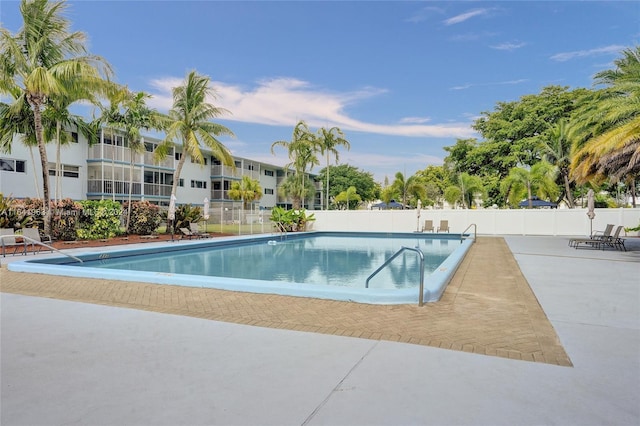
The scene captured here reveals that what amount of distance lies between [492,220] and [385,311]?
22.7 m

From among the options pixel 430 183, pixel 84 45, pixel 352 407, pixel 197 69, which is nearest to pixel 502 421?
pixel 352 407

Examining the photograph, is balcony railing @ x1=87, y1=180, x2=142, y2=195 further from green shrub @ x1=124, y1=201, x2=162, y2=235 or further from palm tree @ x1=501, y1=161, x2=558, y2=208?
palm tree @ x1=501, y1=161, x2=558, y2=208

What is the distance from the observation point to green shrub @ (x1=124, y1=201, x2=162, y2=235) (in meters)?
21.0

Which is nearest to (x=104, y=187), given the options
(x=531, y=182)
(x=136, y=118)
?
(x=136, y=118)

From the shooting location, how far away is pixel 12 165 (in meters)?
24.4

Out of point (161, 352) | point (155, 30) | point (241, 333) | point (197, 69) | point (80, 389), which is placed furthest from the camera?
point (197, 69)

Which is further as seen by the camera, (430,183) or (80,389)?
(430,183)

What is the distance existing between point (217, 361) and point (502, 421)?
2.46 m

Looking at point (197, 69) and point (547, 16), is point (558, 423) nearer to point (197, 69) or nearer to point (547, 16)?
point (547, 16)

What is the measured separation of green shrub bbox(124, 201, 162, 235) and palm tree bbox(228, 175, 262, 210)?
65.8 ft

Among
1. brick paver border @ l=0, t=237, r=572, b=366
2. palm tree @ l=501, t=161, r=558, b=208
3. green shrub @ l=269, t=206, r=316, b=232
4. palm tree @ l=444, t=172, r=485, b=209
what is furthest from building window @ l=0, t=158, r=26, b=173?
palm tree @ l=501, t=161, r=558, b=208

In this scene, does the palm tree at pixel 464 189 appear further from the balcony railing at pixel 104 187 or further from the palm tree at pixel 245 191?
the balcony railing at pixel 104 187

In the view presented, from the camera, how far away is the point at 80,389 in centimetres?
321

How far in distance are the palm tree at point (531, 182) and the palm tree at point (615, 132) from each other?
1285cm
